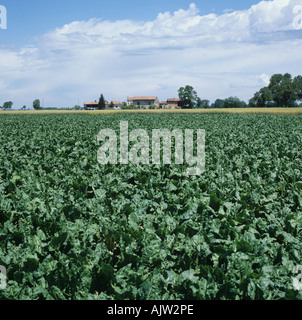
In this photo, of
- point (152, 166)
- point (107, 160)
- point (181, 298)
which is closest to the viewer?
point (181, 298)

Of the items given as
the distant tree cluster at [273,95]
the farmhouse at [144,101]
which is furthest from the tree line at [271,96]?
the farmhouse at [144,101]

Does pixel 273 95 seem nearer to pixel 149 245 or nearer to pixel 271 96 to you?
pixel 271 96

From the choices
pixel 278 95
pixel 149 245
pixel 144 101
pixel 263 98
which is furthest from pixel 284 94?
pixel 149 245

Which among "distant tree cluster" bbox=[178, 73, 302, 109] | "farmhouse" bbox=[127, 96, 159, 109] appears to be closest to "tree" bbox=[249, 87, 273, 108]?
"distant tree cluster" bbox=[178, 73, 302, 109]

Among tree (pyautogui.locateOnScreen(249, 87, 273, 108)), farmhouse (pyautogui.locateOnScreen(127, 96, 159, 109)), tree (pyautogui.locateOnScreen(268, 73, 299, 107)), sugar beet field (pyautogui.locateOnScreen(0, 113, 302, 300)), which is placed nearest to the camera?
sugar beet field (pyautogui.locateOnScreen(0, 113, 302, 300))

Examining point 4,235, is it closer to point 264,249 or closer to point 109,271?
point 109,271

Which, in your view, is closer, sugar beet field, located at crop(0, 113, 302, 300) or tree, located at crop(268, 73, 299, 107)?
sugar beet field, located at crop(0, 113, 302, 300)

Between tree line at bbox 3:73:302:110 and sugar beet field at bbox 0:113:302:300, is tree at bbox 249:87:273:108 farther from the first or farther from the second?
sugar beet field at bbox 0:113:302:300

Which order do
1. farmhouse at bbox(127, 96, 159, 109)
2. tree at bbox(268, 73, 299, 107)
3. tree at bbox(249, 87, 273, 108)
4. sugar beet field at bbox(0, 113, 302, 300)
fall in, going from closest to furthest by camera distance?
1. sugar beet field at bbox(0, 113, 302, 300)
2. tree at bbox(268, 73, 299, 107)
3. tree at bbox(249, 87, 273, 108)
4. farmhouse at bbox(127, 96, 159, 109)

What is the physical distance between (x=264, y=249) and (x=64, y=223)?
2.81 metres

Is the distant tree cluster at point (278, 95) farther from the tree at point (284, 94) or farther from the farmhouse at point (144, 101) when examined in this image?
the farmhouse at point (144, 101)

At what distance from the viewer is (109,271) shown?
132 inches

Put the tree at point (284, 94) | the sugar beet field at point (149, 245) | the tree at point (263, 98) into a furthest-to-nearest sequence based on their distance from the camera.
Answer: the tree at point (263, 98)
the tree at point (284, 94)
the sugar beet field at point (149, 245)
